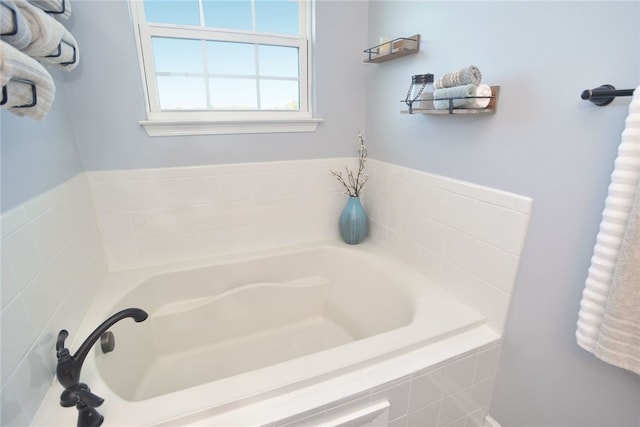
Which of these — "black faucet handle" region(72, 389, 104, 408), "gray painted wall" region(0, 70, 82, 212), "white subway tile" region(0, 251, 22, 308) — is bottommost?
"black faucet handle" region(72, 389, 104, 408)

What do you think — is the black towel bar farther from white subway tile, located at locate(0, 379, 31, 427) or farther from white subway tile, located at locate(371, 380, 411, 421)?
white subway tile, located at locate(0, 379, 31, 427)

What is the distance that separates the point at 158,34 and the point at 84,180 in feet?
2.66

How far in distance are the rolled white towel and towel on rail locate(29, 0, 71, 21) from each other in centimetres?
156

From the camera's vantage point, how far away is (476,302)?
1.38m

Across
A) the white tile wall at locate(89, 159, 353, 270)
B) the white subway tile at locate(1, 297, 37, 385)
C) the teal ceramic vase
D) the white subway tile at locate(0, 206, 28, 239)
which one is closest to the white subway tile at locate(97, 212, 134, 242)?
the white tile wall at locate(89, 159, 353, 270)

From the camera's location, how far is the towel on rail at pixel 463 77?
1.15 m

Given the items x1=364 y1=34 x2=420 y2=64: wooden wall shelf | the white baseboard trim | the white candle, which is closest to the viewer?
the white baseboard trim

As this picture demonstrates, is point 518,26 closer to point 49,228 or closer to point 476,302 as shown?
point 476,302

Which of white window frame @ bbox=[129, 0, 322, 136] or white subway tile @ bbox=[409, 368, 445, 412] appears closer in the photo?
white subway tile @ bbox=[409, 368, 445, 412]

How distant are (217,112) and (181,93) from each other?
8.1 inches

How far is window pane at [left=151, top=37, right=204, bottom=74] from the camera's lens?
1644 mm

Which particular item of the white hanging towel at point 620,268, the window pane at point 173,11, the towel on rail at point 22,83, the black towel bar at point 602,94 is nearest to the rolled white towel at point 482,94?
the black towel bar at point 602,94

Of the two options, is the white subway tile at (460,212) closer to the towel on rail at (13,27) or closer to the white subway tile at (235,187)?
the white subway tile at (235,187)

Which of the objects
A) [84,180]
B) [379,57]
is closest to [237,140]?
[84,180]
